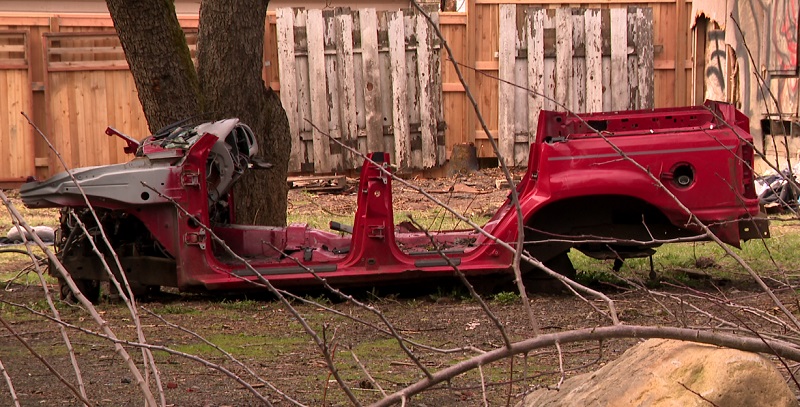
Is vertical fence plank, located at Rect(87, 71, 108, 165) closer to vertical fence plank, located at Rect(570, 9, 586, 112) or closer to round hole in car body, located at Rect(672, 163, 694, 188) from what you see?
vertical fence plank, located at Rect(570, 9, 586, 112)

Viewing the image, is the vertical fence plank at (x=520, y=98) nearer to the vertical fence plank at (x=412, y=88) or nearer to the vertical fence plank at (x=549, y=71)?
the vertical fence plank at (x=549, y=71)

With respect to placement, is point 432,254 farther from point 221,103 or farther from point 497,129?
point 497,129

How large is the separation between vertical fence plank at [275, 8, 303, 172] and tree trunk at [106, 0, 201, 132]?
6.44 m

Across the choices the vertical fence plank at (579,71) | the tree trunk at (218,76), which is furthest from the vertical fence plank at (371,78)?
the tree trunk at (218,76)

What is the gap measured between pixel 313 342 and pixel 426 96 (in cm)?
961

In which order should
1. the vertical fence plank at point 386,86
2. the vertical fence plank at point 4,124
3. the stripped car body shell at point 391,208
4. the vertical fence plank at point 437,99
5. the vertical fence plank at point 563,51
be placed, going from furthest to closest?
the vertical fence plank at point 563,51
the vertical fence plank at point 437,99
the vertical fence plank at point 386,86
the vertical fence plank at point 4,124
the stripped car body shell at point 391,208

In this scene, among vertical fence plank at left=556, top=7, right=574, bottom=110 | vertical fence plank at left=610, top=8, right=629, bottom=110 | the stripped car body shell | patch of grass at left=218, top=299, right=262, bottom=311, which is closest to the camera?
the stripped car body shell

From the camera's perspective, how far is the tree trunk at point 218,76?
877 cm

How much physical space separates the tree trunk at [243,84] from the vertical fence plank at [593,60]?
728cm

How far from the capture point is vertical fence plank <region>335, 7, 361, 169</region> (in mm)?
15414

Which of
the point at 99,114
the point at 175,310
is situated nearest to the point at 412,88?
the point at 99,114

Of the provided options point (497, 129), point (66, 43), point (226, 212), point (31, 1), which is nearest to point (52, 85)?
point (66, 43)

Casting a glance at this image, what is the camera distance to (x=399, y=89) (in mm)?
15609

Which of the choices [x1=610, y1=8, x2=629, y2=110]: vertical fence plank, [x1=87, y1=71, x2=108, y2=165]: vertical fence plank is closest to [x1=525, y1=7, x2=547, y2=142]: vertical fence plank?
[x1=610, y1=8, x2=629, y2=110]: vertical fence plank
